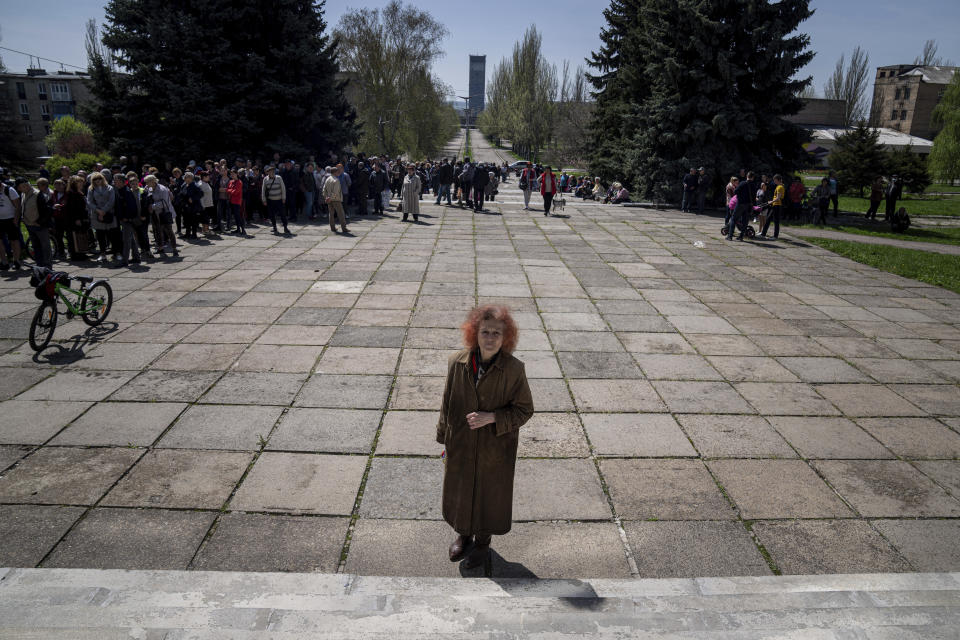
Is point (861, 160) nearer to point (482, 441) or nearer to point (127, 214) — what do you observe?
point (127, 214)

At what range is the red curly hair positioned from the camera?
11.1ft

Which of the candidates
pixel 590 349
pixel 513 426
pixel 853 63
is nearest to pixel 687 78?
pixel 590 349

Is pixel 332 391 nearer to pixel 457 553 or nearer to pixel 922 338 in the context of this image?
pixel 457 553

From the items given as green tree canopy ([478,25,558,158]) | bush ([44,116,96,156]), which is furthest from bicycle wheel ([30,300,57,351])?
green tree canopy ([478,25,558,158])

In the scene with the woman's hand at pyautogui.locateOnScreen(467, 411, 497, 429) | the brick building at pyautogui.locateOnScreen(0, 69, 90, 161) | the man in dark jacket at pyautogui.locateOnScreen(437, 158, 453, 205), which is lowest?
the woman's hand at pyautogui.locateOnScreen(467, 411, 497, 429)

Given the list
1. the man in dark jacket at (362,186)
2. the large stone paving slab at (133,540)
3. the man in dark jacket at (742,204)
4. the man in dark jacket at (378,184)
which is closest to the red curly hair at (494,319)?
the large stone paving slab at (133,540)

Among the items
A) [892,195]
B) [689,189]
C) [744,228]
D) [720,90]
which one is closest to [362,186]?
[744,228]

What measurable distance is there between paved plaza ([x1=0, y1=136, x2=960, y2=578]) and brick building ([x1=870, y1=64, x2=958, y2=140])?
81679mm

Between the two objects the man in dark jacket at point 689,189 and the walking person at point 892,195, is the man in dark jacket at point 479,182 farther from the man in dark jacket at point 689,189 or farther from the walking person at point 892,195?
the walking person at point 892,195

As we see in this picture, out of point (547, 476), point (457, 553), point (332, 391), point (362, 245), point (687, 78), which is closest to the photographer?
point (457, 553)

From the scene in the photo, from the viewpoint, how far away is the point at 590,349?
7.58 meters

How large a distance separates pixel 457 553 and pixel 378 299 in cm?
627

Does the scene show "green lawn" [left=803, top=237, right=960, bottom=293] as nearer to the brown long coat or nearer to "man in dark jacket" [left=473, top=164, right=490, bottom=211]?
"man in dark jacket" [left=473, top=164, right=490, bottom=211]

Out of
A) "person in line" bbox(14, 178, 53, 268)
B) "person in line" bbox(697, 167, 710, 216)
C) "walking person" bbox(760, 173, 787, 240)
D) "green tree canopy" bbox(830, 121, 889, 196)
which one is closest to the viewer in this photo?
"person in line" bbox(14, 178, 53, 268)
